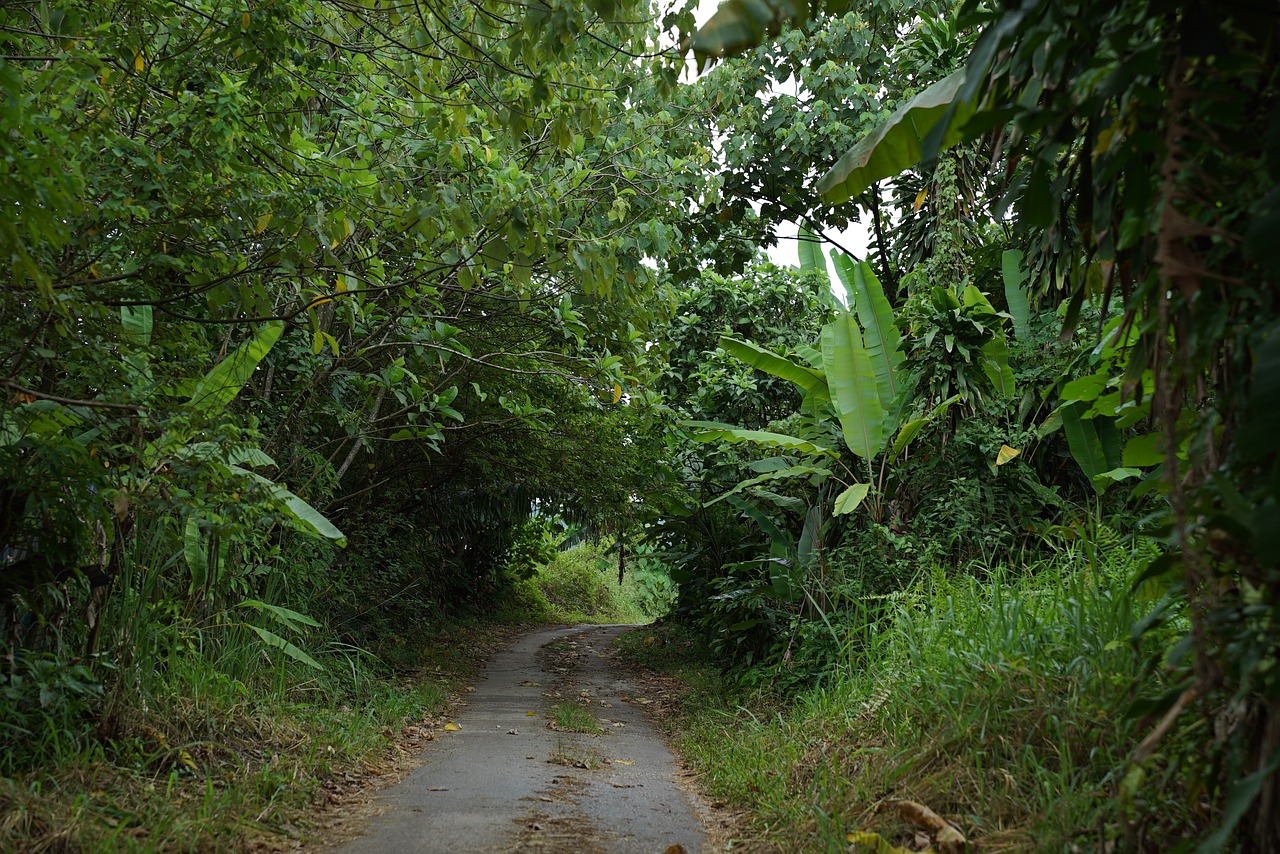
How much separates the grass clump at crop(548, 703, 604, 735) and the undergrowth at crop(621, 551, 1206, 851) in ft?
6.25

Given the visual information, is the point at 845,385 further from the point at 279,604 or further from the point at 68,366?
the point at 68,366

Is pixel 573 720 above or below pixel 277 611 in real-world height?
below

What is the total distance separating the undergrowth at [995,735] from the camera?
3135 millimetres

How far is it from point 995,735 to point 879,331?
178 inches

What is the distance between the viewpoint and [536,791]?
5355mm

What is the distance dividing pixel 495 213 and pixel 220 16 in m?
1.59

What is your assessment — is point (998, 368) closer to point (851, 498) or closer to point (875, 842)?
point (851, 498)

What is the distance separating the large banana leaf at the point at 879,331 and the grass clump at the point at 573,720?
3.53 meters

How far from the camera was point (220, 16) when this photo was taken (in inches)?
176

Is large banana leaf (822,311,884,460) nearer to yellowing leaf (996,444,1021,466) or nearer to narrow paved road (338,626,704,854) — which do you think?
yellowing leaf (996,444,1021,466)

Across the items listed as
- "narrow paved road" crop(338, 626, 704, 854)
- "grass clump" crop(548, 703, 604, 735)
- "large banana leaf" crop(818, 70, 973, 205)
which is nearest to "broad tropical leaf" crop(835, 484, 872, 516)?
"narrow paved road" crop(338, 626, 704, 854)

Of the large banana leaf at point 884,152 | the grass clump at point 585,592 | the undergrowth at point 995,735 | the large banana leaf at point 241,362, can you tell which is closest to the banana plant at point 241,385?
the large banana leaf at point 241,362

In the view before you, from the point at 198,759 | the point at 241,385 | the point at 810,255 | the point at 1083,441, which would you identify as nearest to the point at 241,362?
the point at 241,385

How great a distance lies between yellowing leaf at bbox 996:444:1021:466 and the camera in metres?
6.89
